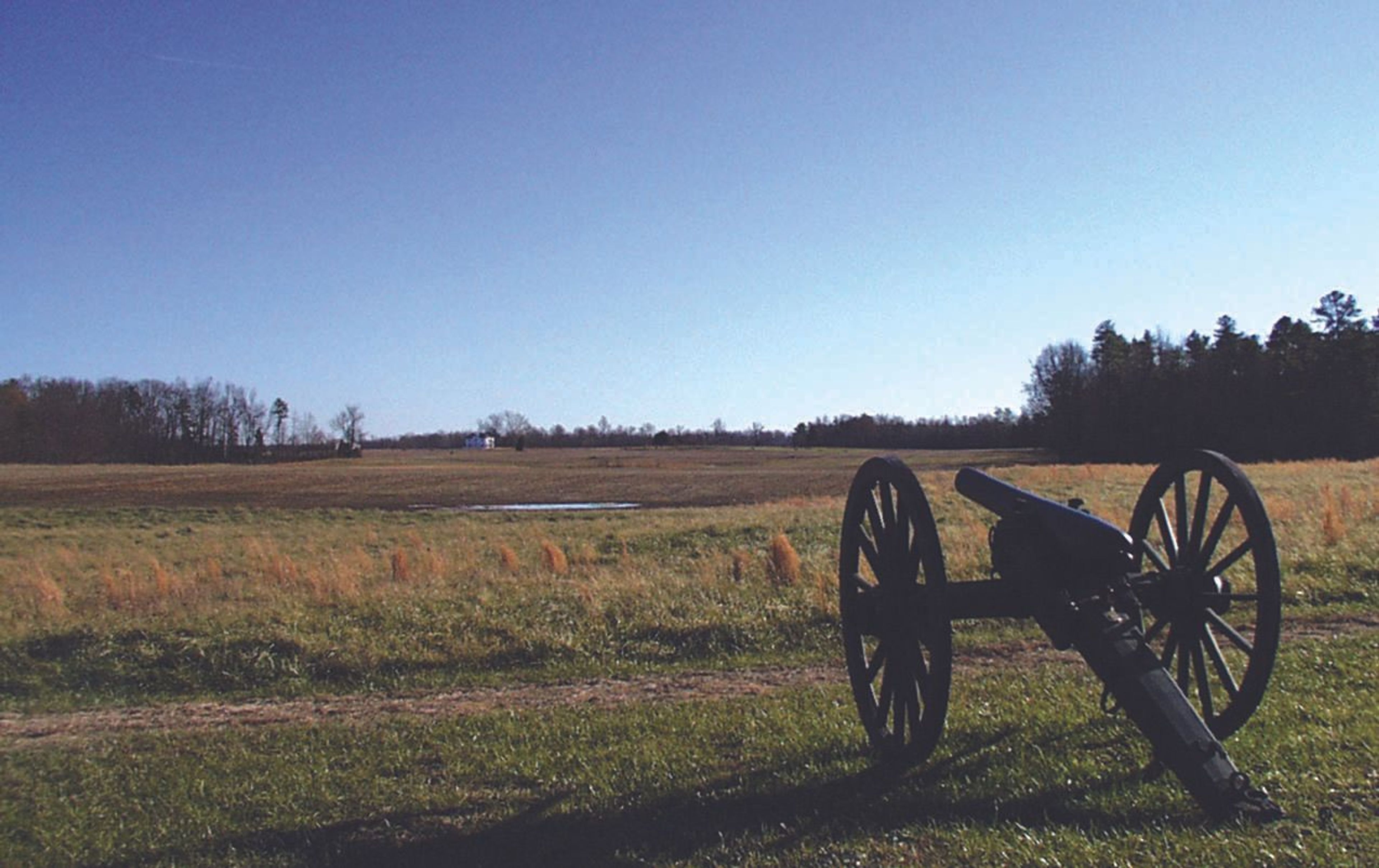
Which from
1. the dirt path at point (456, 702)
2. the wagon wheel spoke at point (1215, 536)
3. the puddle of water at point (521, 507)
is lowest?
the puddle of water at point (521, 507)

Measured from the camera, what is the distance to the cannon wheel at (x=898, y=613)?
4512 millimetres

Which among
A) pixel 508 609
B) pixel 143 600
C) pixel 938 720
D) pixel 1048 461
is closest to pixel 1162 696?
pixel 938 720

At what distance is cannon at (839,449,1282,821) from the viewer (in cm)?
415

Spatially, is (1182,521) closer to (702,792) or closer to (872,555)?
(872,555)

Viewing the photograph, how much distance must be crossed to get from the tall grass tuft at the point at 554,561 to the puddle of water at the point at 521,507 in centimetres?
2490

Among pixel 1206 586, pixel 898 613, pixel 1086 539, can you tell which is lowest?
pixel 898 613

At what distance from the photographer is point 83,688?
30.5 ft

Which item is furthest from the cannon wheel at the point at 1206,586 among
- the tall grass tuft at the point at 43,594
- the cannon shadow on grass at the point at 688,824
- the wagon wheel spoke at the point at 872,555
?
the tall grass tuft at the point at 43,594

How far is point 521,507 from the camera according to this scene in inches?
1962

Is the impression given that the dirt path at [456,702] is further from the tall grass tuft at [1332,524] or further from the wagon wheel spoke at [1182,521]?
the tall grass tuft at [1332,524]

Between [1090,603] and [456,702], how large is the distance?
554 centimetres

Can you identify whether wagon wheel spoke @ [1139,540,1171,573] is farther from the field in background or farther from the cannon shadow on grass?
the field in background

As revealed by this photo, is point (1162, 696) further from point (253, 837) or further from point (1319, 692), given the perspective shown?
point (253, 837)

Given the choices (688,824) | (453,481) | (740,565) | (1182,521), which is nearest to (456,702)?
(688,824)
